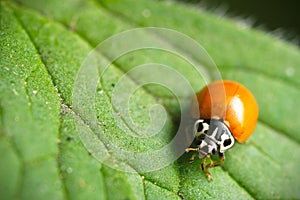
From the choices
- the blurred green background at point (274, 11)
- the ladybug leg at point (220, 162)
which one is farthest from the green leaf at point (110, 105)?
the blurred green background at point (274, 11)

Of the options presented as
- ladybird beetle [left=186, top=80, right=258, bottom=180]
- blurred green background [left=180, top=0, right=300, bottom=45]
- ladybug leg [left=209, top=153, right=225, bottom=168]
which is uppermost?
blurred green background [left=180, top=0, right=300, bottom=45]

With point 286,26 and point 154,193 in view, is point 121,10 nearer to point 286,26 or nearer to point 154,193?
point 154,193

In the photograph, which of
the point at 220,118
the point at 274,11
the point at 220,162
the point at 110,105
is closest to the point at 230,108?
the point at 220,118

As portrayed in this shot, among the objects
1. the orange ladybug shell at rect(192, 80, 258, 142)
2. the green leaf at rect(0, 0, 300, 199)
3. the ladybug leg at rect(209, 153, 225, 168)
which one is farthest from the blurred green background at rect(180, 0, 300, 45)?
the ladybug leg at rect(209, 153, 225, 168)

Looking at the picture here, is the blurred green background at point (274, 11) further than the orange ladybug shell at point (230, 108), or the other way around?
the blurred green background at point (274, 11)

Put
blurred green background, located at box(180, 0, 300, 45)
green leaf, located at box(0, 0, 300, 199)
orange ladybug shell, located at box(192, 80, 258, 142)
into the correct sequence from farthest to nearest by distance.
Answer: blurred green background, located at box(180, 0, 300, 45) → orange ladybug shell, located at box(192, 80, 258, 142) → green leaf, located at box(0, 0, 300, 199)

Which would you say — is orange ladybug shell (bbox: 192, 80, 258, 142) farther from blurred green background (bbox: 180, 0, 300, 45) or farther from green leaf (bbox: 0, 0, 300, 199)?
blurred green background (bbox: 180, 0, 300, 45)

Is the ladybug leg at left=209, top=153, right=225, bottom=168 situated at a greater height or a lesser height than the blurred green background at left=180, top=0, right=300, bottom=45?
lesser

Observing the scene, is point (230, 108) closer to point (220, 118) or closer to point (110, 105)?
point (220, 118)

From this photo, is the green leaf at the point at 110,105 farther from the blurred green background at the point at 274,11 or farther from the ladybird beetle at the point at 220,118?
the blurred green background at the point at 274,11
